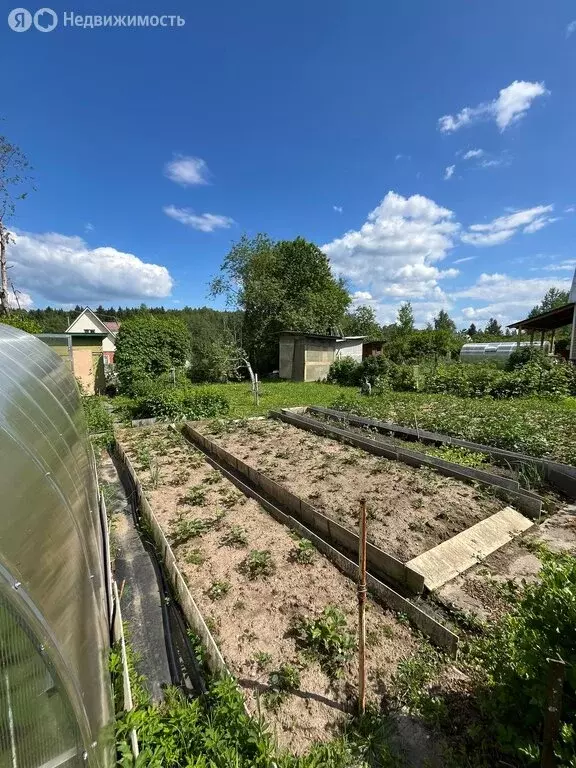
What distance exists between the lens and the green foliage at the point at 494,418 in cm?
579

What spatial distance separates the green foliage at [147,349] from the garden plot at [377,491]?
7.52 m

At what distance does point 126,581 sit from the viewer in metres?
3.22

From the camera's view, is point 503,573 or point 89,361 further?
point 89,361

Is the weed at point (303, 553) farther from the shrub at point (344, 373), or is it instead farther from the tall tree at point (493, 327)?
Result: the tall tree at point (493, 327)

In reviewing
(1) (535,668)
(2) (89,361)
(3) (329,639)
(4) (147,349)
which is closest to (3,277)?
(2) (89,361)

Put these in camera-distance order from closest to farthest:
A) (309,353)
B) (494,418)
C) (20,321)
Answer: (494,418), (20,321), (309,353)

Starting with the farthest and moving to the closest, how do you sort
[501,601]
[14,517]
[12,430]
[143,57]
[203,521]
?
[143,57] < [203,521] < [501,601] < [12,430] < [14,517]

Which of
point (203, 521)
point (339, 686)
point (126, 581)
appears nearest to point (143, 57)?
point (203, 521)

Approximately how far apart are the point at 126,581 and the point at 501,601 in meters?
3.27

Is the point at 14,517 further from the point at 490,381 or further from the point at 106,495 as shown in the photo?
the point at 490,381

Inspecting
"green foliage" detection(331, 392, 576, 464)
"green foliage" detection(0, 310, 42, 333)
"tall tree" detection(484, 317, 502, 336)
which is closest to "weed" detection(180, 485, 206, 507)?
"green foliage" detection(331, 392, 576, 464)

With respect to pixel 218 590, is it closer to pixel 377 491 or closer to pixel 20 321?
pixel 377 491

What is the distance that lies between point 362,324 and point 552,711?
29608 millimetres

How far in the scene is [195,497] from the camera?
4.71 metres
